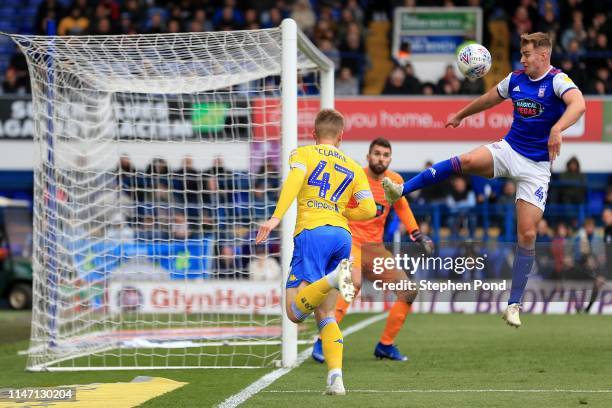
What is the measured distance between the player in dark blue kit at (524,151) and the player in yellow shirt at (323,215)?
40.2 inches

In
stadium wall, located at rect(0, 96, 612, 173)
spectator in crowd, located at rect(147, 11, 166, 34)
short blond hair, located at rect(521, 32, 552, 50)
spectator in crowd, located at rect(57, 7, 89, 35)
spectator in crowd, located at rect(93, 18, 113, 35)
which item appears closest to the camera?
short blond hair, located at rect(521, 32, 552, 50)

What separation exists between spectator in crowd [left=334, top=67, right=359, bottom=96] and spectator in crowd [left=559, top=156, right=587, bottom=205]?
16.2 feet

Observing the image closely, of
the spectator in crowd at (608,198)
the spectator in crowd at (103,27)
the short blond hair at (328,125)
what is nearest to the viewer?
the short blond hair at (328,125)

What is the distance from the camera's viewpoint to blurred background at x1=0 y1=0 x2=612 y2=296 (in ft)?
68.2

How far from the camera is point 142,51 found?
11.6 m

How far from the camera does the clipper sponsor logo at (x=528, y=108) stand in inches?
366

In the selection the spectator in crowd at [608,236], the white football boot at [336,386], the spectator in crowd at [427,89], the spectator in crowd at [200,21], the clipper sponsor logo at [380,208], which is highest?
the spectator in crowd at [200,21]

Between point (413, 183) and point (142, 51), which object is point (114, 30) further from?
point (413, 183)

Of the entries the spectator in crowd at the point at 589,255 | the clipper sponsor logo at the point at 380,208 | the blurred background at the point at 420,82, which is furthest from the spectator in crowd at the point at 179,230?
the spectator in crowd at the point at 589,255

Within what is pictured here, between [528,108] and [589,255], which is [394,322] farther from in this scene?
[589,255]

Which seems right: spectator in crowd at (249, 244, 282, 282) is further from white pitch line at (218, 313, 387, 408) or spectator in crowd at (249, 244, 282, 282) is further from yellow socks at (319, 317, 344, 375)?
yellow socks at (319, 317, 344, 375)

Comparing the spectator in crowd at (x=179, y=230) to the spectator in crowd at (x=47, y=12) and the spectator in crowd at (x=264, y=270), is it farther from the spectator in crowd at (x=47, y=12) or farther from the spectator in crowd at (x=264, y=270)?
the spectator in crowd at (x=47, y=12)

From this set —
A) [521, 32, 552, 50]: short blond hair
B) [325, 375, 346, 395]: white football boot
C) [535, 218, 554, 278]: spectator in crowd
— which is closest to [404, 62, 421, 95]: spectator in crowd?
[535, 218, 554, 278]: spectator in crowd

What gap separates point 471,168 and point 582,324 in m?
7.27
